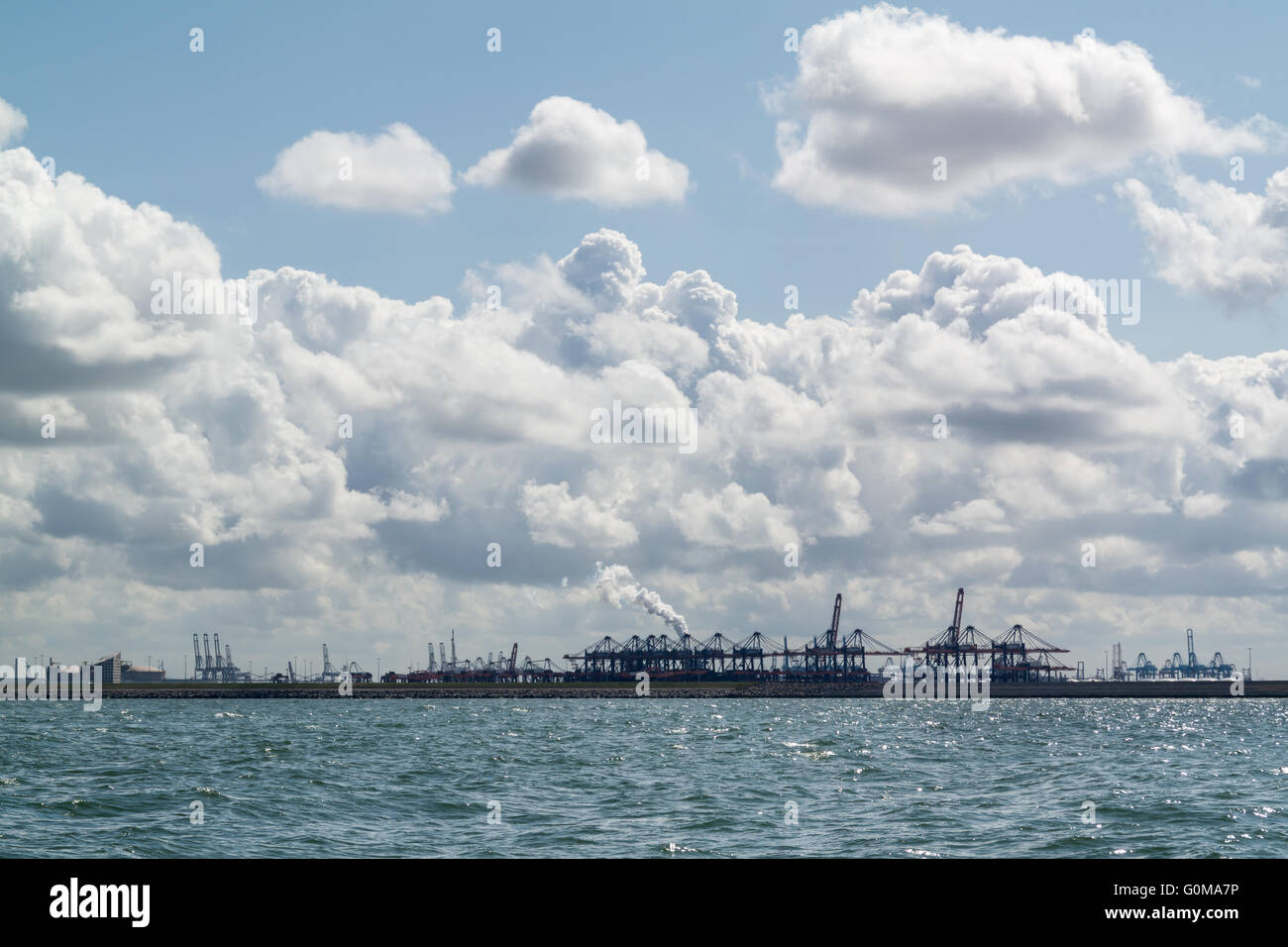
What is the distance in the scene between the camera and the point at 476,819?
40.2 meters

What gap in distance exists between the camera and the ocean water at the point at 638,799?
35.0m

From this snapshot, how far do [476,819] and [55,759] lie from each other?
3496 cm

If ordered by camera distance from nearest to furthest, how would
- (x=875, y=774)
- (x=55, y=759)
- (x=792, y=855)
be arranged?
(x=792, y=855) < (x=875, y=774) < (x=55, y=759)

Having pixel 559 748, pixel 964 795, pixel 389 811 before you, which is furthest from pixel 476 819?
pixel 559 748

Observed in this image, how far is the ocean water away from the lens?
115 ft

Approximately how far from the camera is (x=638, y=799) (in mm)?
45469
